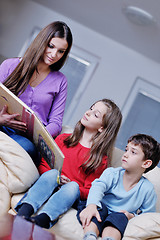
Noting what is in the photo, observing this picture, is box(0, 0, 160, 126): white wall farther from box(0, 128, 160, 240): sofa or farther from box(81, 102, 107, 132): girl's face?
box(0, 128, 160, 240): sofa

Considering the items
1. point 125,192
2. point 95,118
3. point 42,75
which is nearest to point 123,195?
point 125,192

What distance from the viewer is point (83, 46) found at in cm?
356

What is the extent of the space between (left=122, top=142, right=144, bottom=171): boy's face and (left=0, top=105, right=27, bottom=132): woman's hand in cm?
53

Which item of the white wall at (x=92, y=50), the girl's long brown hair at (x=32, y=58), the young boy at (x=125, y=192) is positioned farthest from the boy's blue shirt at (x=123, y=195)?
the white wall at (x=92, y=50)

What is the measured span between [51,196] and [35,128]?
0.36 meters

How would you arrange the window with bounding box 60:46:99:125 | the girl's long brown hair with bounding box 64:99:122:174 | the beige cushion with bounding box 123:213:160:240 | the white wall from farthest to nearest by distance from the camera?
the window with bounding box 60:46:99:125
the white wall
the girl's long brown hair with bounding box 64:99:122:174
the beige cushion with bounding box 123:213:160:240

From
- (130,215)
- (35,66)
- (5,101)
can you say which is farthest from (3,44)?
(130,215)

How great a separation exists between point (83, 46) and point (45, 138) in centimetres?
233

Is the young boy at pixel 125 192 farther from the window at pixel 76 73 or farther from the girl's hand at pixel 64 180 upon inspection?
the window at pixel 76 73

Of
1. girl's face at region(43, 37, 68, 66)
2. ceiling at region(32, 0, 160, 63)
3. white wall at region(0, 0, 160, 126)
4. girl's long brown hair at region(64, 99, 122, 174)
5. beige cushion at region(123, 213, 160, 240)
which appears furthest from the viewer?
white wall at region(0, 0, 160, 126)

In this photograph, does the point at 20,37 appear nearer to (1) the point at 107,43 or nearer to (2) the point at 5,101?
(1) the point at 107,43

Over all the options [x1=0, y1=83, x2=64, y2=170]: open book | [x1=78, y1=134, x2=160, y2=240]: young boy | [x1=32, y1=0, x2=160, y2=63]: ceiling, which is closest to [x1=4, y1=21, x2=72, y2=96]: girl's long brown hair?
[x1=0, y1=83, x2=64, y2=170]: open book

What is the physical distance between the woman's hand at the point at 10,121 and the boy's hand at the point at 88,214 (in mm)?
540

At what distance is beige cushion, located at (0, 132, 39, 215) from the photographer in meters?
1.33
